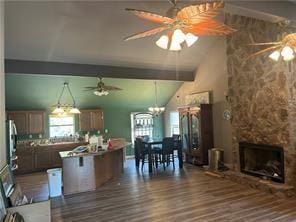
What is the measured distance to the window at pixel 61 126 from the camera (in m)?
8.63

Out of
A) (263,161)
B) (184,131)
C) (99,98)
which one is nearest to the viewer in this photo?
(263,161)

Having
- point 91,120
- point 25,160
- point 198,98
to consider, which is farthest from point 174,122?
point 25,160

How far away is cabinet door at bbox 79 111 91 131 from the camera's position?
28.5ft

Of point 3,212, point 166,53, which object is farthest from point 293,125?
point 3,212

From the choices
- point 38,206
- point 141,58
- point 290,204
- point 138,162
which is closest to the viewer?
point 38,206

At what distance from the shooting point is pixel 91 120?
8820 mm

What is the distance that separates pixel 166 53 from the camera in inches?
263

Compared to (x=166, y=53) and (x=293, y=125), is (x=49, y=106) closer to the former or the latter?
(x=166, y=53)

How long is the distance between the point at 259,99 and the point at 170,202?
10.1 ft

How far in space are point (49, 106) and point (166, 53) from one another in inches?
184

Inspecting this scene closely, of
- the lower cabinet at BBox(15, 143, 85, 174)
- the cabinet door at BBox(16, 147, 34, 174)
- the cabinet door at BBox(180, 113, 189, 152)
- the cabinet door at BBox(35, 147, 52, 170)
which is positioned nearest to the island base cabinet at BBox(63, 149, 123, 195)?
the lower cabinet at BBox(15, 143, 85, 174)

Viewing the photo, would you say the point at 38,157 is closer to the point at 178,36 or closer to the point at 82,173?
the point at 82,173

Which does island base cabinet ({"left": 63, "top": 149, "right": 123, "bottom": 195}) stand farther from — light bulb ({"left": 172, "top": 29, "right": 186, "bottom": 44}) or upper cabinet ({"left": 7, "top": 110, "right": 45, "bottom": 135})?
light bulb ({"left": 172, "top": 29, "right": 186, "bottom": 44})

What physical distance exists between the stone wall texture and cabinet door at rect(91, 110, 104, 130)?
499cm
